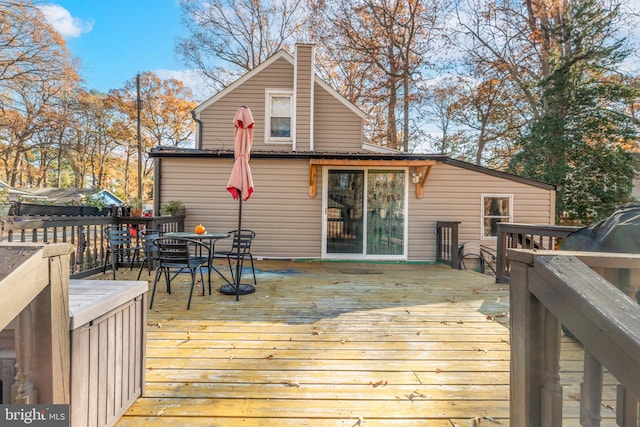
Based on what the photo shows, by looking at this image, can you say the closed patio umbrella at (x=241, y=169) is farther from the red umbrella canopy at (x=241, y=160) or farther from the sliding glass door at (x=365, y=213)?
the sliding glass door at (x=365, y=213)

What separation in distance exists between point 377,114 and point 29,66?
15703mm

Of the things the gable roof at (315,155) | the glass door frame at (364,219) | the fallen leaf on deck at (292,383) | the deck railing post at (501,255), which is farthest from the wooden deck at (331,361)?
the gable roof at (315,155)

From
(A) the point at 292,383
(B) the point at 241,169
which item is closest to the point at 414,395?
(A) the point at 292,383

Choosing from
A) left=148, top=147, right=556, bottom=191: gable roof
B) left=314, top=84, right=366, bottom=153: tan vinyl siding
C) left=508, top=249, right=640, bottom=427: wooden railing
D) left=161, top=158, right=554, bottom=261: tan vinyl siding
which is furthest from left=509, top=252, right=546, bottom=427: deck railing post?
left=314, top=84, right=366, bottom=153: tan vinyl siding

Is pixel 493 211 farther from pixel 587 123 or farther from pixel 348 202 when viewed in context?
pixel 587 123

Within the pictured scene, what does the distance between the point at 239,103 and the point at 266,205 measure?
3.48 metres

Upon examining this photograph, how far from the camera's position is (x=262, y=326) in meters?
3.04

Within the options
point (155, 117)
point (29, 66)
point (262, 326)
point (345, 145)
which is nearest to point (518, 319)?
point (262, 326)

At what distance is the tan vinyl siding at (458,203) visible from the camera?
22.9 ft

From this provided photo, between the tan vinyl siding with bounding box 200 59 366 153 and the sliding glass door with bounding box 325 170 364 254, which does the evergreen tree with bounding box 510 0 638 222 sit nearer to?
the tan vinyl siding with bounding box 200 59 366 153

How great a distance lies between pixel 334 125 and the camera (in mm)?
8938

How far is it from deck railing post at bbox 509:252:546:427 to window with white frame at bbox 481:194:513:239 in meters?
6.53

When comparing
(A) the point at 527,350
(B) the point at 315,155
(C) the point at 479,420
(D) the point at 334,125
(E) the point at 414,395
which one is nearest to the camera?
(A) the point at 527,350

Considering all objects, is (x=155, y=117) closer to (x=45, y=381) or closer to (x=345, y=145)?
(x=345, y=145)
